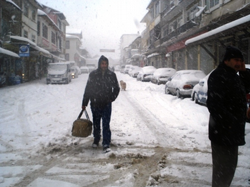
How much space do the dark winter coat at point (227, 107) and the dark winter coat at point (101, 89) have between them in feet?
6.88

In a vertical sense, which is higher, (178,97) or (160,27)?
(160,27)

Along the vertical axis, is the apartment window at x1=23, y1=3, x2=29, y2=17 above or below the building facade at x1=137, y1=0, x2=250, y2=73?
above

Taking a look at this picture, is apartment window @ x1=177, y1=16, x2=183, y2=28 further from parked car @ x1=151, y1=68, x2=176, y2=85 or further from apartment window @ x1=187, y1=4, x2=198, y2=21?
parked car @ x1=151, y1=68, x2=176, y2=85

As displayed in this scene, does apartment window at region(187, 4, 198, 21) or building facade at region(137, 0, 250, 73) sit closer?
building facade at region(137, 0, 250, 73)

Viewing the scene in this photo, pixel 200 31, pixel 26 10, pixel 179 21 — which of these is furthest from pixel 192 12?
pixel 26 10

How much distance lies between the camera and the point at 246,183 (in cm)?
302

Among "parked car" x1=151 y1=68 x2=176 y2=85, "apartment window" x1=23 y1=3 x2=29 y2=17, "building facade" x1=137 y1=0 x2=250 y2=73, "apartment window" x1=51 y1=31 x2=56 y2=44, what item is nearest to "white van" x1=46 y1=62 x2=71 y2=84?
"apartment window" x1=23 y1=3 x2=29 y2=17

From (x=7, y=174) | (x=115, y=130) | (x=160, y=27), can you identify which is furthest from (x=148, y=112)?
(x=160, y=27)

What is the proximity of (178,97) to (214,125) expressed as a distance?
9052 millimetres

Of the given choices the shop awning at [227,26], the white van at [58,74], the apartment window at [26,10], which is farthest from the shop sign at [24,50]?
the shop awning at [227,26]

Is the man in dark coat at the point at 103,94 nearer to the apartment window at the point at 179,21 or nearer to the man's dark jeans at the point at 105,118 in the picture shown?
the man's dark jeans at the point at 105,118

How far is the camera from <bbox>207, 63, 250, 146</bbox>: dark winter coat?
2.36m

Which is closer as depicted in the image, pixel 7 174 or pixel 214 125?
pixel 214 125

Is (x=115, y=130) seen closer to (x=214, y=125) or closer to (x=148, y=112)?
(x=148, y=112)
